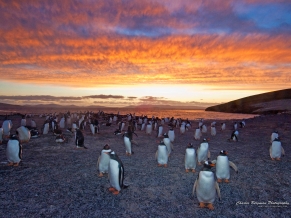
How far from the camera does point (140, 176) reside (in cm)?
922

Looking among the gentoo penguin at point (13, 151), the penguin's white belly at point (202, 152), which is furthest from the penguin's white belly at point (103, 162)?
the penguin's white belly at point (202, 152)

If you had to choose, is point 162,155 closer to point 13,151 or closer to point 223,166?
point 223,166

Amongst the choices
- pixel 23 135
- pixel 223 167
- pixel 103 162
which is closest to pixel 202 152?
pixel 223 167

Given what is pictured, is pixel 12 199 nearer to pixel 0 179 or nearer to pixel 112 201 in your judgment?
pixel 0 179

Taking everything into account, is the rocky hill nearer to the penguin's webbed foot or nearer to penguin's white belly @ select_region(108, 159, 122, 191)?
the penguin's webbed foot

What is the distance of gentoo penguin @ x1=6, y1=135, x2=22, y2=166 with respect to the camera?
31.9ft

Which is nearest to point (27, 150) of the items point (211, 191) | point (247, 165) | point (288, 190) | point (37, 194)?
point (37, 194)

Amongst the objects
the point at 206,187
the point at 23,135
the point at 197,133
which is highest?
the point at 206,187

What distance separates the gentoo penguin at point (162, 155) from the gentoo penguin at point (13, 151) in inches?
249

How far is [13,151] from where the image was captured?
982 centimetres

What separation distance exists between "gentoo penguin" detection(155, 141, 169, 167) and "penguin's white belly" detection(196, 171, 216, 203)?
12.2ft

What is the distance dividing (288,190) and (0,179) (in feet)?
34.9

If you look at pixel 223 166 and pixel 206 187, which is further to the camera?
pixel 223 166

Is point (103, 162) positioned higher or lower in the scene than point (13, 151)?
lower
